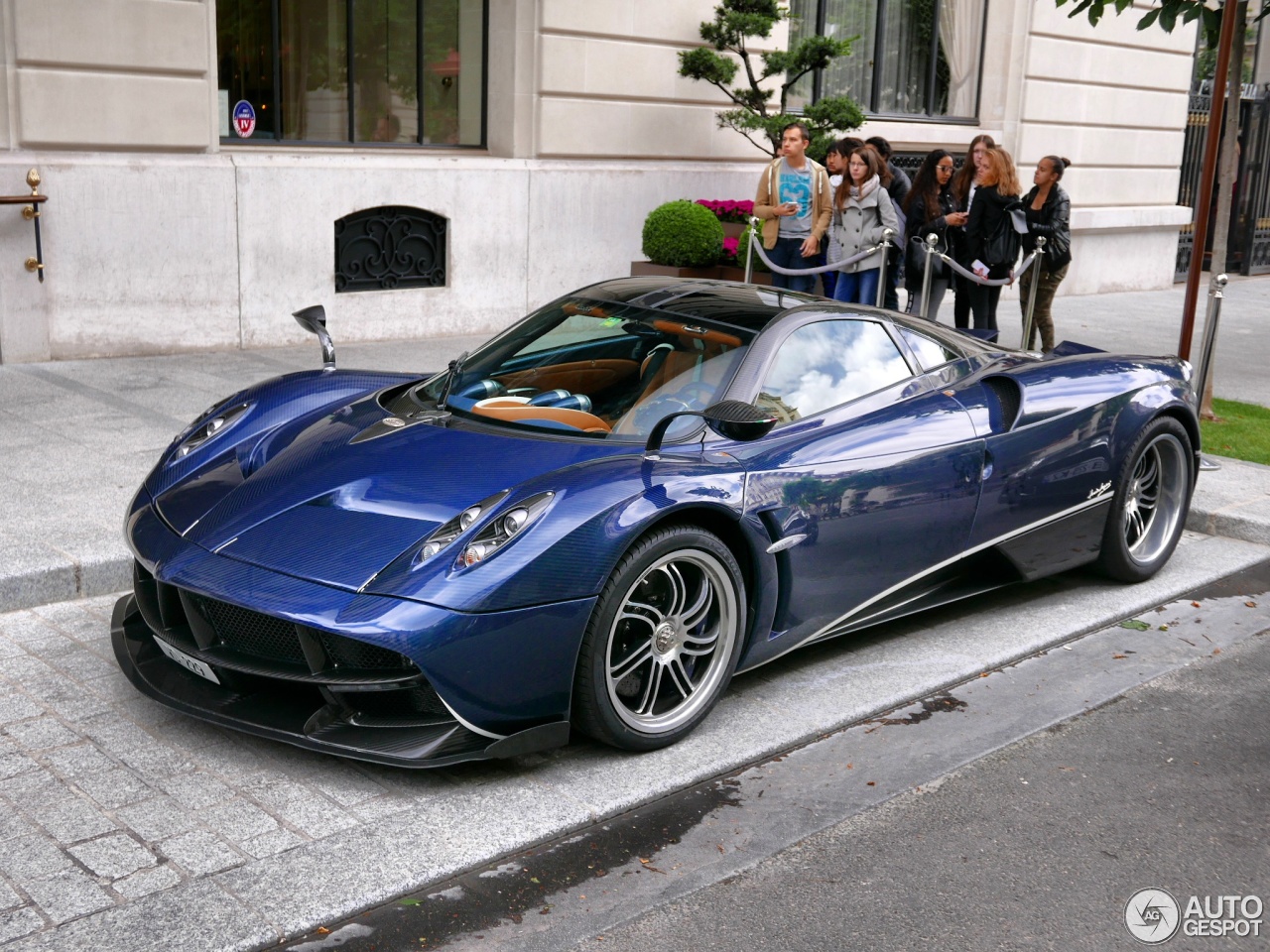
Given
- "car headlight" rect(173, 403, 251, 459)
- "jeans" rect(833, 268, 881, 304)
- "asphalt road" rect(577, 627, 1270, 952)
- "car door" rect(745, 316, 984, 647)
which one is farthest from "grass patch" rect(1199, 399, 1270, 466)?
"car headlight" rect(173, 403, 251, 459)

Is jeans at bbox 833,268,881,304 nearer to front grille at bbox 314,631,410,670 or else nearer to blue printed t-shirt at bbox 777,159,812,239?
blue printed t-shirt at bbox 777,159,812,239

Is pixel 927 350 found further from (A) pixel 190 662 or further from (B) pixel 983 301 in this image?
(B) pixel 983 301

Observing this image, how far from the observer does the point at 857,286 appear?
1030 cm

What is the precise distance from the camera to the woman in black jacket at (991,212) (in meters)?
10.2

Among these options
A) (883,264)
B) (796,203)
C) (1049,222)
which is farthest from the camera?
(1049,222)

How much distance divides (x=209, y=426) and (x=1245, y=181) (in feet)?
65.5

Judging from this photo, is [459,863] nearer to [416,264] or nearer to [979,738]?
[979,738]

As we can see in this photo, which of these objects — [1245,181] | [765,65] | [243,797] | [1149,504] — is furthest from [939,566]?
[1245,181]

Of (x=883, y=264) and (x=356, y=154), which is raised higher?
(x=356, y=154)

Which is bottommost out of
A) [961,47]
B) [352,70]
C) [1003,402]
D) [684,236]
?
[1003,402]

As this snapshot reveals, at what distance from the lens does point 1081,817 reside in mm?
3871

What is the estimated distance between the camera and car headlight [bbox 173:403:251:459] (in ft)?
15.9

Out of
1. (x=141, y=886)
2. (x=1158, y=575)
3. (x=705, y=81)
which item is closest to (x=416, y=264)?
(x=705, y=81)

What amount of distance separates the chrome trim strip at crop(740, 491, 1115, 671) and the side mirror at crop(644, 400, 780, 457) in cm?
71
